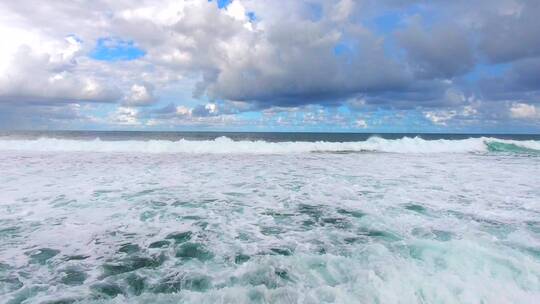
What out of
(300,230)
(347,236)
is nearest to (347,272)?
(347,236)

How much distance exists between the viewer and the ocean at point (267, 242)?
4156 mm

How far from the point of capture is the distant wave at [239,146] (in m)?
27.8

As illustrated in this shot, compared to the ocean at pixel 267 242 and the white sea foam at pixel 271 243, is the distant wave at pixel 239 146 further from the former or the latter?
the white sea foam at pixel 271 243

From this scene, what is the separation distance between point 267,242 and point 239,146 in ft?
79.3

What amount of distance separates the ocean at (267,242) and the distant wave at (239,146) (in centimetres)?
1593

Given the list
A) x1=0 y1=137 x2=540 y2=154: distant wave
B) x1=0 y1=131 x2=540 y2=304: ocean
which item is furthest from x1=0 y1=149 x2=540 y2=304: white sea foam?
x1=0 y1=137 x2=540 y2=154: distant wave

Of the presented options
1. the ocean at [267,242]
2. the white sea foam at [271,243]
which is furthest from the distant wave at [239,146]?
the white sea foam at [271,243]

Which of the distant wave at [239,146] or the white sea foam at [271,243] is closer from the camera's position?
the white sea foam at [271,243]

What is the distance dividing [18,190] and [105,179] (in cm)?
279

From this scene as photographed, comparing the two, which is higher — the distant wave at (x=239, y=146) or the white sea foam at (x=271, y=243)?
the distant wave at (x=239, y=146)

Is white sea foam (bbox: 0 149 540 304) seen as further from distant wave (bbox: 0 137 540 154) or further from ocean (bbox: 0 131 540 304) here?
distant wave (bbox: 0 137 540 154)

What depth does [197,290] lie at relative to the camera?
4180 millimetres

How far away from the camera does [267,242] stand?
5910 millimetres

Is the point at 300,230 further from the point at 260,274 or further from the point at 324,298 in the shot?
the point at 324,298
